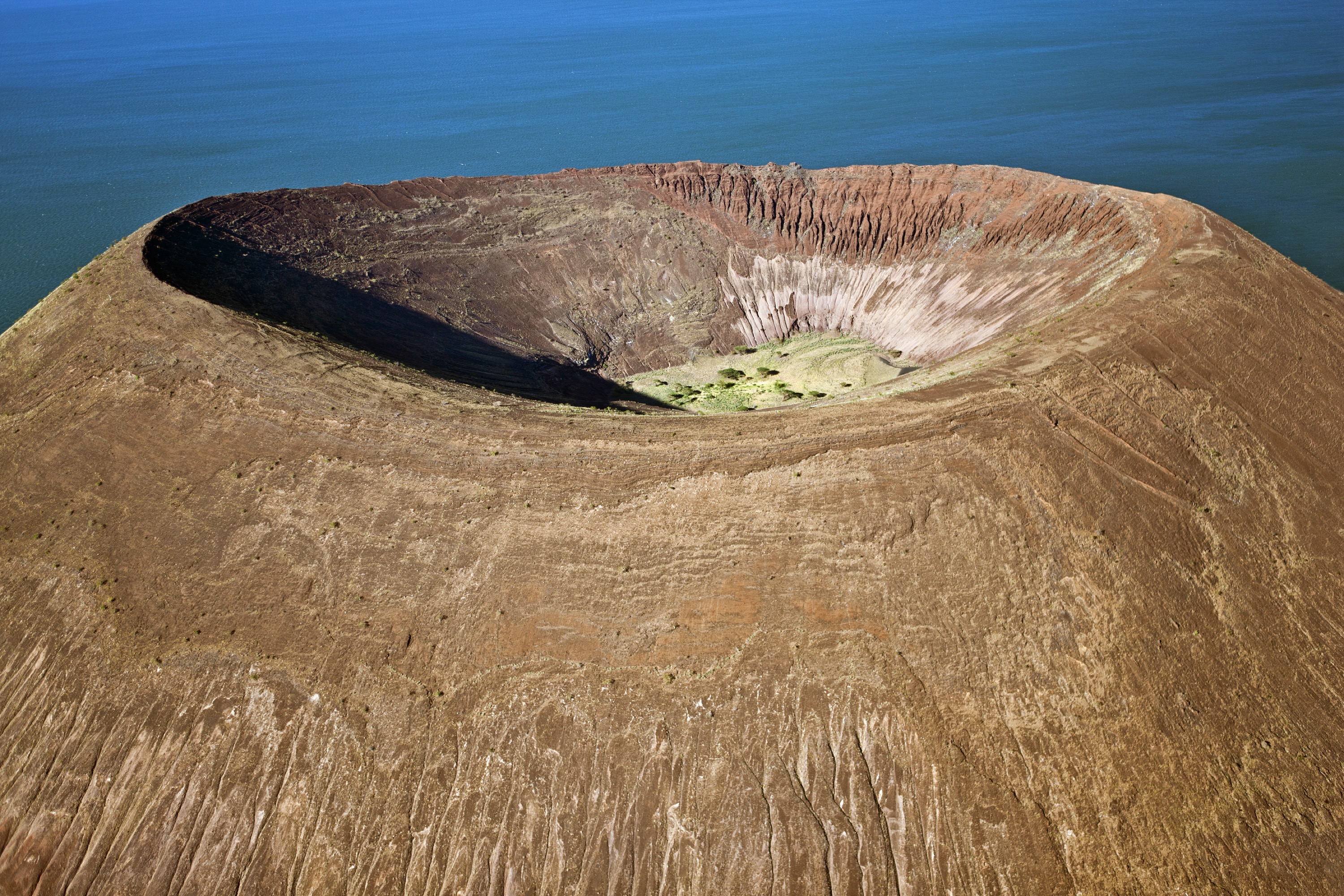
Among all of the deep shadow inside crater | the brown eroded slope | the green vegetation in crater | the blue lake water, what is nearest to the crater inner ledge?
the deep shadow inside crater

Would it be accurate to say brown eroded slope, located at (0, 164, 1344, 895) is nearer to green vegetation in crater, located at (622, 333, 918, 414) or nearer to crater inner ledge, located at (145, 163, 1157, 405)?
crater inner ledge, located at (145, 163, 1157, 405)

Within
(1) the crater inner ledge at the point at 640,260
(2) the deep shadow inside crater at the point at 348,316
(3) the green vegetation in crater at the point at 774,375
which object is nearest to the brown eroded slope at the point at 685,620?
(2) the deep shadow inside crater at the point at 348,316

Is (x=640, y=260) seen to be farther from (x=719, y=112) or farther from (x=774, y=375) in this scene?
(x=719, y=112)

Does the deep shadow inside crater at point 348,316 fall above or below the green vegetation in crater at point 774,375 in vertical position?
above

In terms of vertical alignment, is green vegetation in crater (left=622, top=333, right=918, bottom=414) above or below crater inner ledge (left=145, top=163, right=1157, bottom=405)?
below

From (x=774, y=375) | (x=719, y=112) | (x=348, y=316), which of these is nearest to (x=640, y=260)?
(x=774, y=375)

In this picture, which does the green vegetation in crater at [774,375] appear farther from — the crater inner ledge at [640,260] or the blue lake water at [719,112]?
the blue lake water at [719,112]
